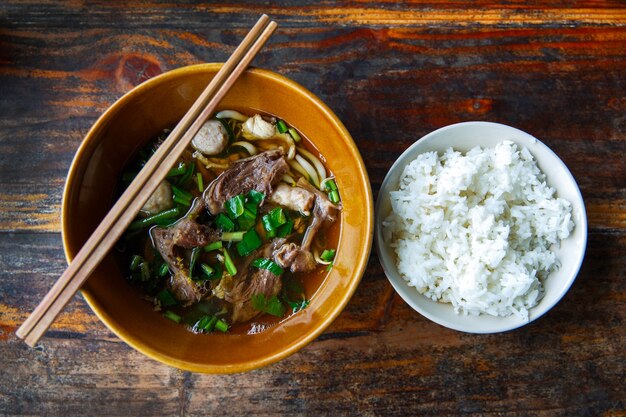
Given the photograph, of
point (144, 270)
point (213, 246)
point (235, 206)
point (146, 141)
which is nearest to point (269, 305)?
point (213, 246)

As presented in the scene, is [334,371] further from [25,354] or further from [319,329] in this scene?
[25,354]

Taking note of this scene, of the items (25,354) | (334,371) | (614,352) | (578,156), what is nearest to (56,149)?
(25,354)

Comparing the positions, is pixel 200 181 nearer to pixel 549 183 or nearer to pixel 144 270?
pixel 144 270

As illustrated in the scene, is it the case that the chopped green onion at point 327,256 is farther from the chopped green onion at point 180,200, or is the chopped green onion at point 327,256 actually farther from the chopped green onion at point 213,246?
the chopped green onion at point 180,200

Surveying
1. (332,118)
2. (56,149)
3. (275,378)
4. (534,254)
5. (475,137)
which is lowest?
(275,378)

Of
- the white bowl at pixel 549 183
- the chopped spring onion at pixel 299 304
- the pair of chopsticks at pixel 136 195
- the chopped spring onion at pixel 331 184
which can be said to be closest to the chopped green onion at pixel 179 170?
the pair of chopsticks at pixel 136 195

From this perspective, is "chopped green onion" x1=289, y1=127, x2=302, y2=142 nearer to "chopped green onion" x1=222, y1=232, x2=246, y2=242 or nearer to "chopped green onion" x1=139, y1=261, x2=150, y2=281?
"chopped green onion" x1=222, y1=232, x2=246, y2=242

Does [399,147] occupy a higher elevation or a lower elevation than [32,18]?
lower
